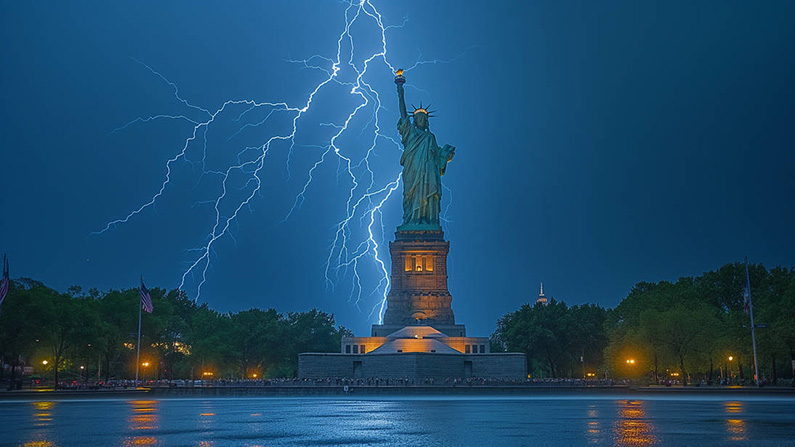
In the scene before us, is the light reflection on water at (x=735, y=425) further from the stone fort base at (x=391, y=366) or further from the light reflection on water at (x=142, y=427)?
the stone fort base at (x=391, y=366)

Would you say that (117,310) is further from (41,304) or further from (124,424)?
(124,424)

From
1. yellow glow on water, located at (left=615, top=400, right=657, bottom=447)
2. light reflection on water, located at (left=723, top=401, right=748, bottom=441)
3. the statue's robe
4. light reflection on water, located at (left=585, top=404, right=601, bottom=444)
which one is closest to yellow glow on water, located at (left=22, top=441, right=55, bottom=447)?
light reflection on water, located at (left=585, top=404, right=601, bottom=444)

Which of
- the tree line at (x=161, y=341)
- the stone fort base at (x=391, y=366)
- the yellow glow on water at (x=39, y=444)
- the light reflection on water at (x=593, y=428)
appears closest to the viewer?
the yellow glow on water at (x=39, y=444)

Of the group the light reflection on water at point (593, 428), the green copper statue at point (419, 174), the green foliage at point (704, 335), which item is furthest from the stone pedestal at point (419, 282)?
the light reflection on water at point (593, 428)

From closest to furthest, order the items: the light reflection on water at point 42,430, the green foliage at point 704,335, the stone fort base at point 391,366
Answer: the light reflection on water at point 42,430, the green foliage at point 704,335, the stone fort base at point 391,366

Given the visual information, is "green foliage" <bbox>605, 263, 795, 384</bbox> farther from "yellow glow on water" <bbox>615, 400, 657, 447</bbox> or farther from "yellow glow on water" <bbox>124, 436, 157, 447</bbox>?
"yellow glow on water" <bbox>124, 436, 157, 447</bbox>

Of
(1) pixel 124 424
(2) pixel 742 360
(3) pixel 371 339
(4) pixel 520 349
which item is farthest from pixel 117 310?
(2) pixel 742 360
